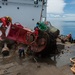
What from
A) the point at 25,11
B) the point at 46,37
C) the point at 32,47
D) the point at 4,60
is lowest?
the point at 4,60

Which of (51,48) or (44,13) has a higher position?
(44,13)

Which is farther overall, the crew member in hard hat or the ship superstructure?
the ship superstructure

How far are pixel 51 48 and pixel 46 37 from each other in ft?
3.28

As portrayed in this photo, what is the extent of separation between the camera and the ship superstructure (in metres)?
20.5

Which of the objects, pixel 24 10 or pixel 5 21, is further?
pixel 24 10

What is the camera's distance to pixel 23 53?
416 inches

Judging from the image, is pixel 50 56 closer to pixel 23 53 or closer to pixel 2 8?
pixel 23 53

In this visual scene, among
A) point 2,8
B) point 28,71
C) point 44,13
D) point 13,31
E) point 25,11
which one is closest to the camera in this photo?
point 28,71

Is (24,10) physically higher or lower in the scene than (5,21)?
higher

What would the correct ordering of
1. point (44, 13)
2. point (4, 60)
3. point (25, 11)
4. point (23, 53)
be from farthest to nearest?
1. point (44, 13)
2. point (25, 11)
3. point (23, 53)
4. point (4, 60)

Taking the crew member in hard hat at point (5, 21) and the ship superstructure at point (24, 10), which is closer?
the crew member in hard hat at point (5, 21)

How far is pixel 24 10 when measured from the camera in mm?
21797

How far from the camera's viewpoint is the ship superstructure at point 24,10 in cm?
2046

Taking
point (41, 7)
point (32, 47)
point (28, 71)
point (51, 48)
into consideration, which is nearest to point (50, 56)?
point (51, 48)
